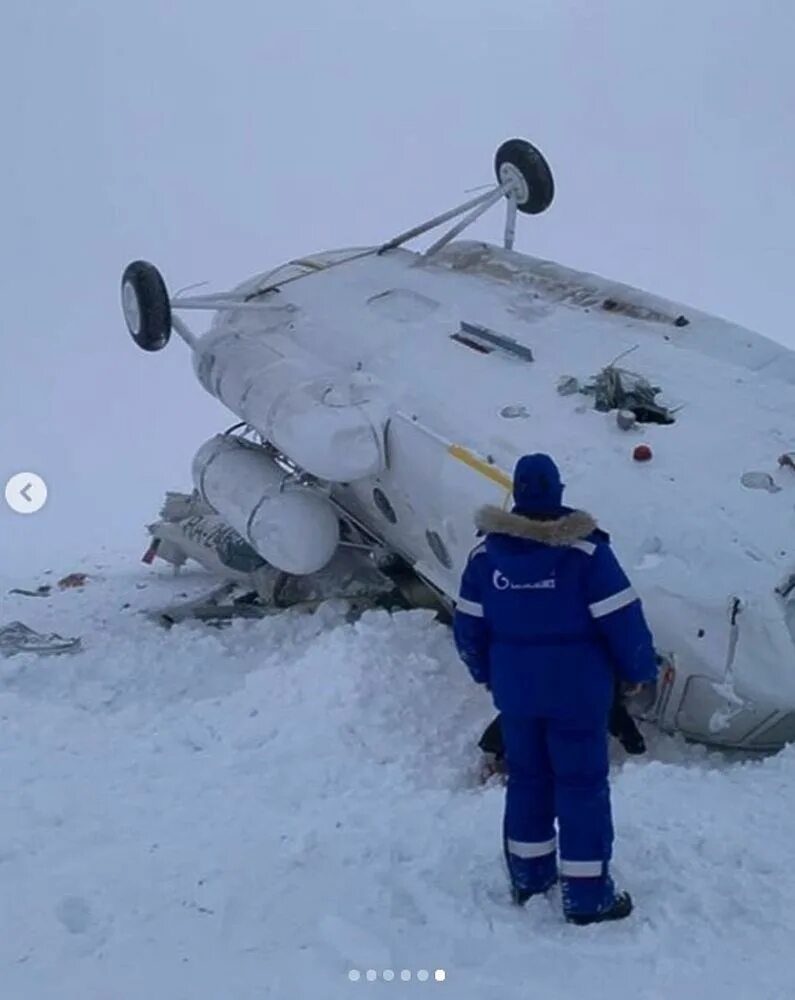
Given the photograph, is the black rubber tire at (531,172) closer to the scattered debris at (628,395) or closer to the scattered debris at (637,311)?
the scattered debris at (637,311)

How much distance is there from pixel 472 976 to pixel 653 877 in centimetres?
91

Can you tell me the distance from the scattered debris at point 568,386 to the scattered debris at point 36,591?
17.6 ft

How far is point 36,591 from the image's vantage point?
458 inches

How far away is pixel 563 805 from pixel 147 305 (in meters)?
6.20

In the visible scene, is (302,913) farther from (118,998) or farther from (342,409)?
(342,409)

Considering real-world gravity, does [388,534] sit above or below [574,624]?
below

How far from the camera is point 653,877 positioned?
4535mm

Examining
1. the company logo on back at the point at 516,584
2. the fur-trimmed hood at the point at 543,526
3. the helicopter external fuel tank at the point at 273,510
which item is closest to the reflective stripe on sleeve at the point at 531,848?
the company logo on back at the point at 516,584

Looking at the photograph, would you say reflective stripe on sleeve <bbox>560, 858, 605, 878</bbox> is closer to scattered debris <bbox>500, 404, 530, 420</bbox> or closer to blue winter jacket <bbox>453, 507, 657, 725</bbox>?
blue winter jacket <bbox>453, 507, 657, 725</bbox>

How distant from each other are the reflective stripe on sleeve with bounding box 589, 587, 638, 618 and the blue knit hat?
1.11 ft

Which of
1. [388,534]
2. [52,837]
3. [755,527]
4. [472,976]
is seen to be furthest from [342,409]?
[472,976]

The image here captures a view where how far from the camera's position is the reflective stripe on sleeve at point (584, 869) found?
424 cm

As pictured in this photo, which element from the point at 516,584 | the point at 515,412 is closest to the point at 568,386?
the point at 515,412

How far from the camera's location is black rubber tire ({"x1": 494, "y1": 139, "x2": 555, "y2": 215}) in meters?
11.1
